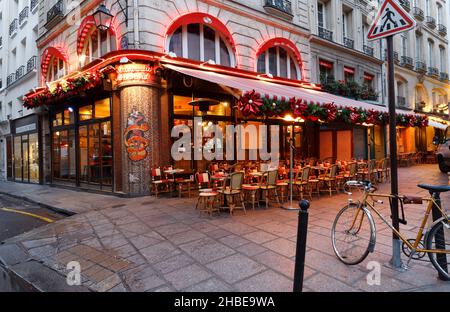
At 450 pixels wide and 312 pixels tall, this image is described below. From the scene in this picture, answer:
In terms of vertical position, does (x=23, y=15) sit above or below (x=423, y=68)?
above

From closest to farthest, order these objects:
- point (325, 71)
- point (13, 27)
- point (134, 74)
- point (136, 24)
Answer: point (134, 74), point (136, 24), point (325, 71), point (13, 27)

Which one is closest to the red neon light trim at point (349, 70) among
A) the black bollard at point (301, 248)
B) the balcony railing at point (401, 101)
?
the balcony railing at point (401, 101)

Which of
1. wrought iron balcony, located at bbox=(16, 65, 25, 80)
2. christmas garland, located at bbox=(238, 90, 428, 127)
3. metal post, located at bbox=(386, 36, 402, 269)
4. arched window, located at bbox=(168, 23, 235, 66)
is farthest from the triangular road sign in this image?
wrought iron balcony, located at bbox=(16, 65, 25, 80)

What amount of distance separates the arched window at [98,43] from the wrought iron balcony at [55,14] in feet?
8.11

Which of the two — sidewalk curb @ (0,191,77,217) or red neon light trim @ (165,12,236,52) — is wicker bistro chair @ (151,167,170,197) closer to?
sidewalk curb @ (0,191,77,217)

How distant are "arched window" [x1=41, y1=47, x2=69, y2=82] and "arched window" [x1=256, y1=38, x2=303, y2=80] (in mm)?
9105

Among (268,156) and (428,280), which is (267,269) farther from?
(268,156)

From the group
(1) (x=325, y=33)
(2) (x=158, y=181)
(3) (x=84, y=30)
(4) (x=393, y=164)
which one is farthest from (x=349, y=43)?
(4) (x=393, y=164)

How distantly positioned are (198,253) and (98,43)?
978 centimetres

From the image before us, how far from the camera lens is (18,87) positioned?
53.2 feet

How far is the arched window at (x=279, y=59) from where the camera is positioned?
12.2 metres

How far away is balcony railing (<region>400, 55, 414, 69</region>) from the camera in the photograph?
19.9 metres

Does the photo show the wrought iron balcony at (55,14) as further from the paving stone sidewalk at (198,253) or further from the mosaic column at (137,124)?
the paving stone sidewalk at (198,253)

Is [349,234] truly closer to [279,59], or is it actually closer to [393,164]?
[393,164]
